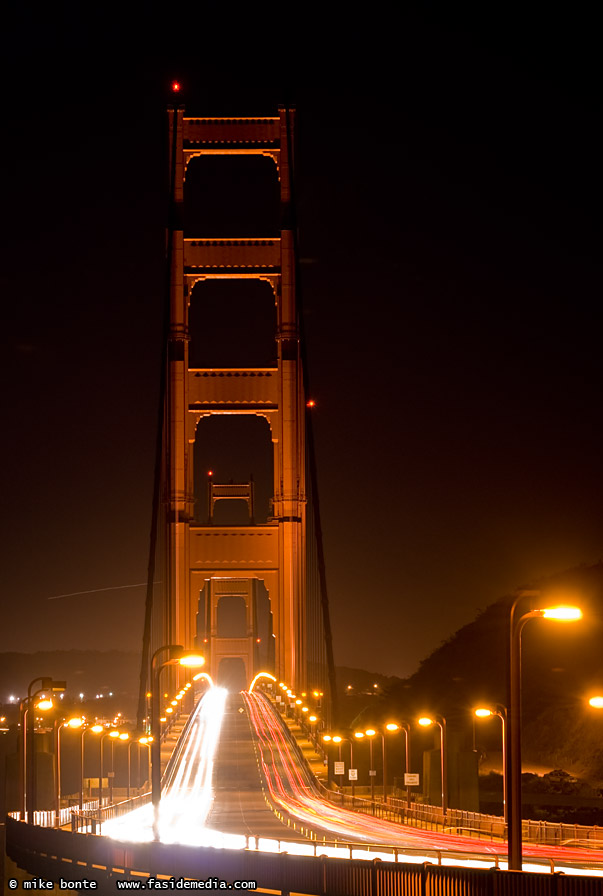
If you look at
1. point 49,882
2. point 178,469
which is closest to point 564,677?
point 178,469

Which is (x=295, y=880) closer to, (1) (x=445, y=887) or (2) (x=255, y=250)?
(1) (x=445, y=887)

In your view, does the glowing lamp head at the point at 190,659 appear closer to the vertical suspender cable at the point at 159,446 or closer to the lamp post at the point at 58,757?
the lamp post at the point at 58,757

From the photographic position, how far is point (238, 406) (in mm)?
73125

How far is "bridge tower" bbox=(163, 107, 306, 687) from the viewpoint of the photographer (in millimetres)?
72500

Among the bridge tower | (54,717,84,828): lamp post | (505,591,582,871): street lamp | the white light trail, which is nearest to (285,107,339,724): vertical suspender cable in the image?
the bridge tower

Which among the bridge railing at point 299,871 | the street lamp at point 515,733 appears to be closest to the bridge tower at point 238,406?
the bridge railing at point 299,871

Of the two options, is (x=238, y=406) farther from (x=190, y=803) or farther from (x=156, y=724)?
(x=156, y=724)

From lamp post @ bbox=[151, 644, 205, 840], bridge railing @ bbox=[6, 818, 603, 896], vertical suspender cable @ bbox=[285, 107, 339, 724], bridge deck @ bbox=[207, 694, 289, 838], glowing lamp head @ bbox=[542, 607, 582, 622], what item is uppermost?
vertical suspender cable @ bbox=[285, 107, 339, 724]

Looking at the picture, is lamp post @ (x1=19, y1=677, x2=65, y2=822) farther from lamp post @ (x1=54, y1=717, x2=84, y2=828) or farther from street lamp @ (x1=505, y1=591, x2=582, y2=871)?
street lamp @ (x1=505, y1=591, x2=582, y2=871)

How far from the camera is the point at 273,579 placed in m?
75.2

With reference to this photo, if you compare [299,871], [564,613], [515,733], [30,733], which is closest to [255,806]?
[30,733]

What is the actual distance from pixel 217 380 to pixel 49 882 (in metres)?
46.6

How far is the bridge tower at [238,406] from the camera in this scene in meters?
72.5

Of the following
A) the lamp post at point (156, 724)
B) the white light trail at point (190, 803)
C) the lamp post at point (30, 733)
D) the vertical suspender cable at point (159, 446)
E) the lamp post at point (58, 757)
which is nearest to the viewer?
the lamp post at point (156, 724)
